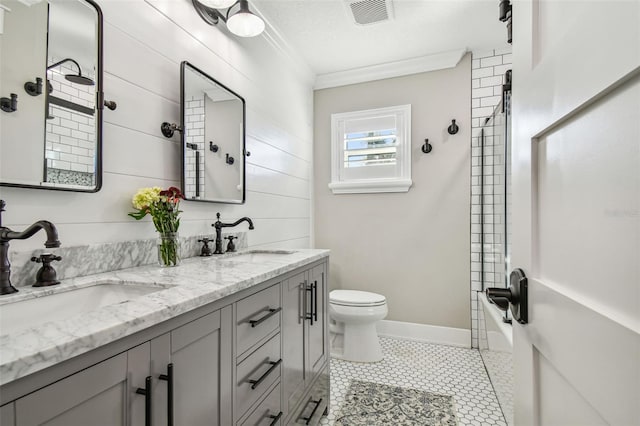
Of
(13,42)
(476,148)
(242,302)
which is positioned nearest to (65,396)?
(242,302)

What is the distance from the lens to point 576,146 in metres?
0.45

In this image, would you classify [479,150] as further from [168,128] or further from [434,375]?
[168,128]

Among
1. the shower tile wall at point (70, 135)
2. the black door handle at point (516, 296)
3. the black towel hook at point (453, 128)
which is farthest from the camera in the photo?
the black towel hook at point (453, 128)

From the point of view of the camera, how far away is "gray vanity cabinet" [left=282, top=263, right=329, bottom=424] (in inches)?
54.2

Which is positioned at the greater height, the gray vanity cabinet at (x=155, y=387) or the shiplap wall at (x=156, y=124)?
the shiplap wall at (x=156, y=124)

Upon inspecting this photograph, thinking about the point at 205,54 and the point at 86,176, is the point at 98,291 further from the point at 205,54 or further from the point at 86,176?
the point at 205,54

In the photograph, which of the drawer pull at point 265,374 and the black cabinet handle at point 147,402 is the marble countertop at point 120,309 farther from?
the drawer pull at point 265,374

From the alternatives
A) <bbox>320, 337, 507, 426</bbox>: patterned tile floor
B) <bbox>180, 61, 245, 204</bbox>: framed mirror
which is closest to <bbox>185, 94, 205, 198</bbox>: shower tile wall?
<bbox>180, 61, 245, 204</bbox>: framed mirror

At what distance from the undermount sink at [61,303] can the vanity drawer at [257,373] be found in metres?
0.38

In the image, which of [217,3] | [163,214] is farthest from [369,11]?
[163,214]

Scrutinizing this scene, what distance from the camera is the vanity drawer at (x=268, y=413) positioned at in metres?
1.11

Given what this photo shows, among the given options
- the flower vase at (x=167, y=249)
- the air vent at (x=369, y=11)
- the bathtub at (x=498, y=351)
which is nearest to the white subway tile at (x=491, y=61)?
the air vent at (x=369, y=11)

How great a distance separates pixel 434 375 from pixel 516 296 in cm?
191

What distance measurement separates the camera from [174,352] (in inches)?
30.5
